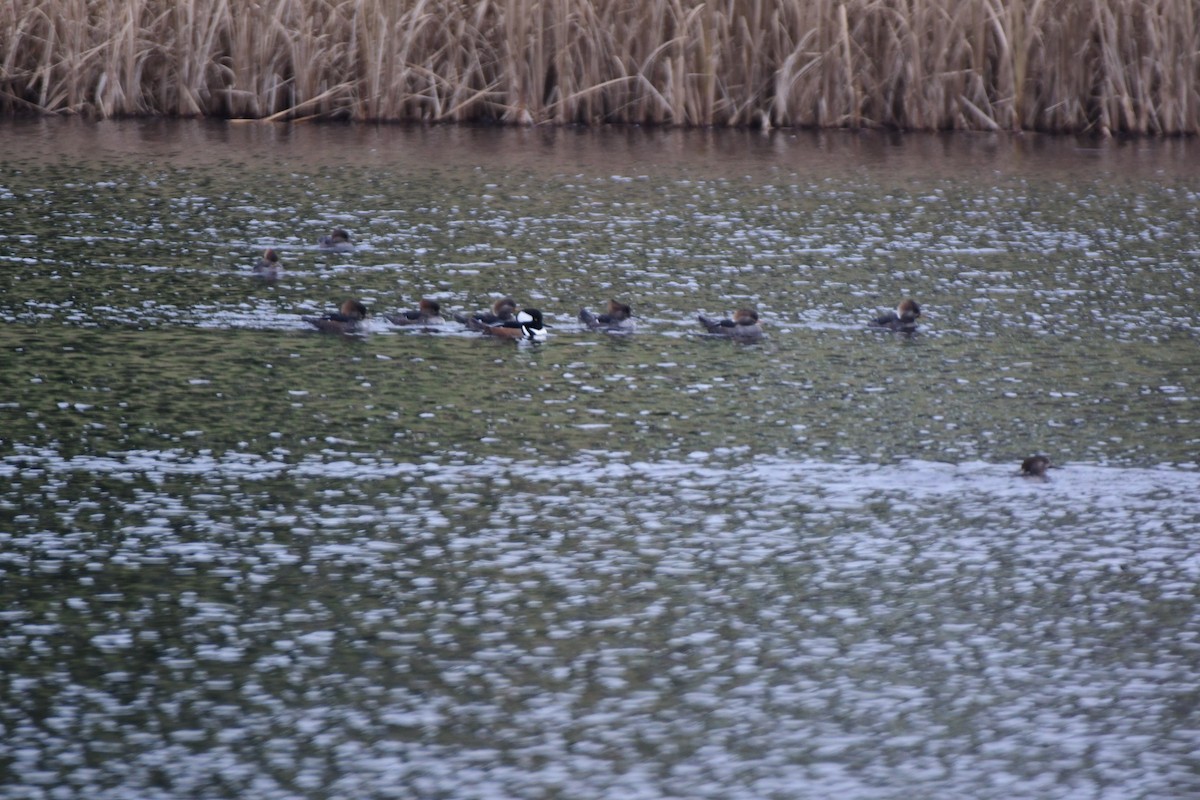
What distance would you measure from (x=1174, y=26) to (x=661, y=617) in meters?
16.1

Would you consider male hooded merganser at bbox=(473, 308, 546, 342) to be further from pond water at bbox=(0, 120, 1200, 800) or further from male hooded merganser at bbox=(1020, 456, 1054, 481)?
male hooded merganser at bbox=(1020, 456, 1054, 481)

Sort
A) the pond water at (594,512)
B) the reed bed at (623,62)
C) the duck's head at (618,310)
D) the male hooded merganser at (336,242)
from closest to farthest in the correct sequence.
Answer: the pond water at (594,512)
the duck's head at (618,310)
the male hooded merganser at (336,242)
the reed bed at (623,62)

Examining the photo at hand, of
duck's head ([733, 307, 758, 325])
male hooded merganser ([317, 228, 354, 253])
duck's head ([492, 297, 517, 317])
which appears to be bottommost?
duck's head ([733, 307, 758, 325])

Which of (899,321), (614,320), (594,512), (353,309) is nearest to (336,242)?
(353,309)

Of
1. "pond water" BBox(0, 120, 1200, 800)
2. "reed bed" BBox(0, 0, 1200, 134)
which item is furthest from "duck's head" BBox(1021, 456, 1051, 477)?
"reed bed" BBox(0, 0, 1200, 134)

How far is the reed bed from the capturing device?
2131cm

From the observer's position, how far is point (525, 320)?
1140 cm

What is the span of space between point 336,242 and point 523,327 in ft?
11.0

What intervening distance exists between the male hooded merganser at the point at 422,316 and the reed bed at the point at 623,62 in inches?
402

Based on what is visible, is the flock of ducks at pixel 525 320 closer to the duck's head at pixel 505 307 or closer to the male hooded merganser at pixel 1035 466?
the duck's head at pixel 505 307

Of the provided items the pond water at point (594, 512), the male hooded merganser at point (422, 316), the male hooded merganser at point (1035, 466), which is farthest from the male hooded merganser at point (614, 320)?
the male hooded merganser at point (1035, 466)

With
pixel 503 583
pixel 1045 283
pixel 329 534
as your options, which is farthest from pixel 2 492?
pixel 1045 283

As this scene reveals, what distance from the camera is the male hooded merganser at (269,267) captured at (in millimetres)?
13062

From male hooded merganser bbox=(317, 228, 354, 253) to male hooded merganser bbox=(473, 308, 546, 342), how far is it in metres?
3.12
